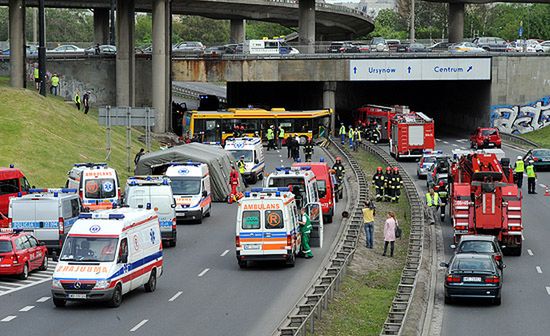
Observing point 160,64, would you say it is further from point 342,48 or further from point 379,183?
point 379,183

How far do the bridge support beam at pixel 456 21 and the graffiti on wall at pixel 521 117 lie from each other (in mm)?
16804

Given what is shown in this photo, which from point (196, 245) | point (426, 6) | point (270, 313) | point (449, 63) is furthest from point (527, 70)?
point (426, 6)

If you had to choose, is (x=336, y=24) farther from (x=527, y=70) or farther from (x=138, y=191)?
(x=138, y=191)

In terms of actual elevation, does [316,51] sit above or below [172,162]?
above

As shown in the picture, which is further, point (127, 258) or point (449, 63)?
point (449, 63)

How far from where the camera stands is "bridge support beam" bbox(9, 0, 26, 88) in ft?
262

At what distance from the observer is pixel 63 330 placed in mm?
25891

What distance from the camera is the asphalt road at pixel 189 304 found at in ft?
86.3

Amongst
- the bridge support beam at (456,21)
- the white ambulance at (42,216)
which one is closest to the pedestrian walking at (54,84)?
the bridge support beam at (456,21)

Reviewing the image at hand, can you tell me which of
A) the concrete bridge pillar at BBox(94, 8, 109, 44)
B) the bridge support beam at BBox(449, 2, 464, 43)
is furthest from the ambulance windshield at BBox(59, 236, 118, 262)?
the concrete bridge pillar at BBox(94, 8, 109, 44)

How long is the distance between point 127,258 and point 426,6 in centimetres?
17287

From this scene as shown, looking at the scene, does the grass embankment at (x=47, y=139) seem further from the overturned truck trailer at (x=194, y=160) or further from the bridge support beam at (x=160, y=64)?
the bridge support beam at (x=160, y=64)

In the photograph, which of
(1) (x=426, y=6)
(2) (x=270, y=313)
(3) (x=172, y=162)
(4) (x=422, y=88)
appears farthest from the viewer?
(1) (x=426, y=6)

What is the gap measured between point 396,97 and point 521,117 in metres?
24.9
